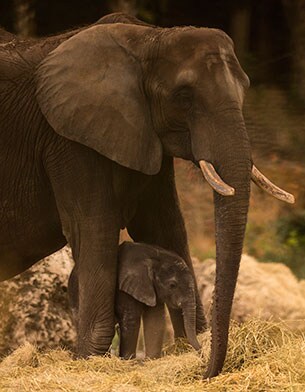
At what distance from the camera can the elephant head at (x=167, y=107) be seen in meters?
7.56

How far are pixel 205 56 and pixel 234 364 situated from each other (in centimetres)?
153

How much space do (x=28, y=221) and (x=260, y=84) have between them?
639 centimetres

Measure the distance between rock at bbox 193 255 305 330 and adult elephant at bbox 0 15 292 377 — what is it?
3.12ft

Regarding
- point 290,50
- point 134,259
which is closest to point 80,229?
point 134,259

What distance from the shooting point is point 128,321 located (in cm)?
840

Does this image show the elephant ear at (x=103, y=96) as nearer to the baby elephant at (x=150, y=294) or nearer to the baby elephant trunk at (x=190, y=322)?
the baby elephant at (x=150, y=294)

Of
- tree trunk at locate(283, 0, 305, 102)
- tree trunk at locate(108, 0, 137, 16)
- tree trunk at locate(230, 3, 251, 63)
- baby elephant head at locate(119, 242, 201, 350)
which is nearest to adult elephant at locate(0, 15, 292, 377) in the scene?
baby elephant head at locate(119, 242, 201, 350)

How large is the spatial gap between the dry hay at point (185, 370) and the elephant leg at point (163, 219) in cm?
68

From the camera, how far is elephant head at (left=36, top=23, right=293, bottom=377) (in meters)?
7.56

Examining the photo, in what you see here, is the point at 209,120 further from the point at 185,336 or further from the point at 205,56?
the point at 185,336

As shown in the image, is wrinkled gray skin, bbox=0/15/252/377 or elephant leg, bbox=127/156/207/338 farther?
elephant leg, bbox=127/156/207/338

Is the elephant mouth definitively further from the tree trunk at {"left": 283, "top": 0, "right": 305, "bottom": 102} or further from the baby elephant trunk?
the tree trunk at {"left": 283, "top": 0, "right": 305, "bottom": 102}

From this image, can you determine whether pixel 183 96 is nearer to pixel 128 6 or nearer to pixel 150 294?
pixel 150 294

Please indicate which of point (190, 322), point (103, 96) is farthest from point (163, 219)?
point (103, 96)
